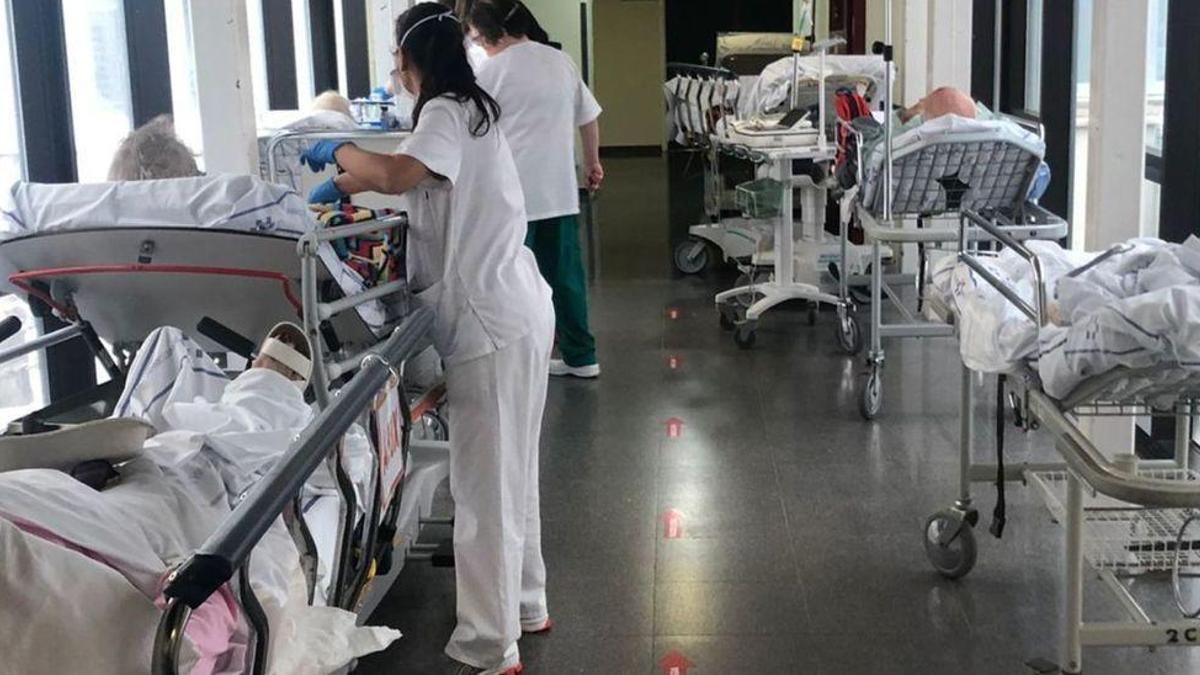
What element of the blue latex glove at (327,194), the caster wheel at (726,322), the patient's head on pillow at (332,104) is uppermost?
the patient's head on pillow at (332,104)

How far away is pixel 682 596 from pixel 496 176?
4.20 feet

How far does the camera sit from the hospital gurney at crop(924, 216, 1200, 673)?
2.50 metres

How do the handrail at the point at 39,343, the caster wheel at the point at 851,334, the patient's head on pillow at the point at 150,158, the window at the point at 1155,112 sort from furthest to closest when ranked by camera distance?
1. the caster wheel at the point at 851,334
2. the window at the point at 1155,112
3. the patient's head on pillow at the point at 150,158
4. the handrail at the point at 39,343

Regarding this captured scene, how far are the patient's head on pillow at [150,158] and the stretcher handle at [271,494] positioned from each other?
1377 mm

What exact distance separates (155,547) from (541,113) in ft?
12.9

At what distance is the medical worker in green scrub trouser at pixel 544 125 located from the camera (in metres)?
5.32

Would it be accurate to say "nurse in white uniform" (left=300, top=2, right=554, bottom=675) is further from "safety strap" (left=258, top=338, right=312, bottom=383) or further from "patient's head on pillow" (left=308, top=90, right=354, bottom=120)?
"patient's head on pillow" (left=308, top=90, right=354, bottom=120)

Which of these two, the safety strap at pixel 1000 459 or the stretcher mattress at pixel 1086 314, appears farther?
the safety strap at pixel 1000 459

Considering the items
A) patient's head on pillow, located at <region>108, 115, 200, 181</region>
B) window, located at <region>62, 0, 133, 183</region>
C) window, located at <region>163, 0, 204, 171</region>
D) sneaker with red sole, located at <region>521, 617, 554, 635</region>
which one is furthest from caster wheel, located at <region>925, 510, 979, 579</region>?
window, located at <region>163, 0, 204, 171</region>

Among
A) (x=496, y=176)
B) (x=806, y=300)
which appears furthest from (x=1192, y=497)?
(x=806, y=300)

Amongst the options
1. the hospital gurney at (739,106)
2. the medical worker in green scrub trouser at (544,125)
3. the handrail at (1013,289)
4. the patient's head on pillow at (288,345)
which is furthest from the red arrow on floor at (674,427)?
the patient's head on pillow at (288,345)

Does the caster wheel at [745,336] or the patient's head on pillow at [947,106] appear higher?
the patient's head on pillow at [947,106]

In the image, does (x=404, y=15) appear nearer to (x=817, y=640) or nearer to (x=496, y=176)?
(x=496, y=176)

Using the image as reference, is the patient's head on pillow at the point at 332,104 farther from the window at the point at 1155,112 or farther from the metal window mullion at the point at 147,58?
the window at the point at 1155,112
